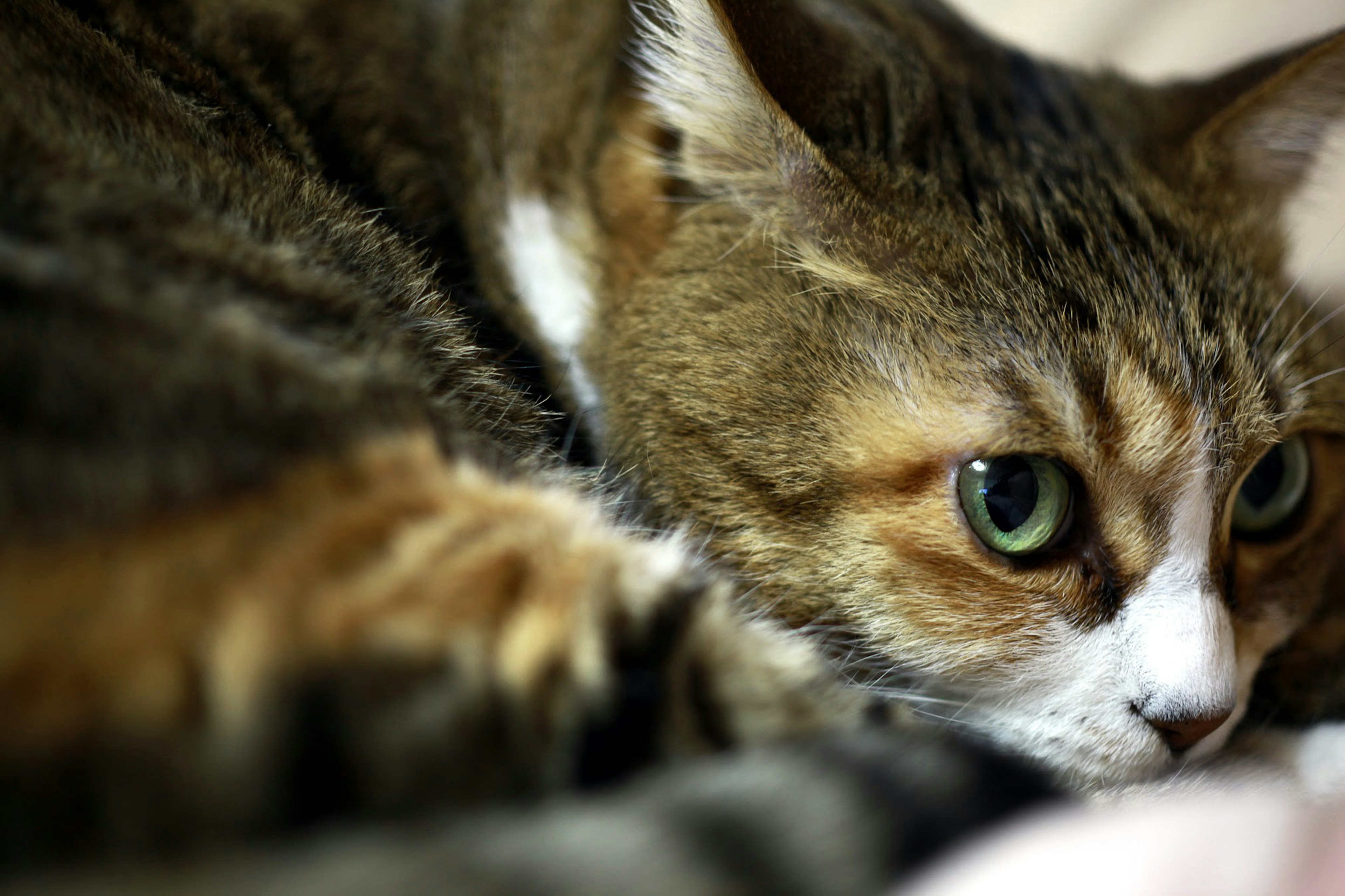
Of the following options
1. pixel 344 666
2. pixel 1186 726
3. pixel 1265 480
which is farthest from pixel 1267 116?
pixel 344 666

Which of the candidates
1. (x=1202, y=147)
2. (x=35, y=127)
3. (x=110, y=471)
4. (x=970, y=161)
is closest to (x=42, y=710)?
(x=110, y=471)

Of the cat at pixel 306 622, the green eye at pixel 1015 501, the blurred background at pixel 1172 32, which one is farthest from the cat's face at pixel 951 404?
the blurred background at pixel 1172 32

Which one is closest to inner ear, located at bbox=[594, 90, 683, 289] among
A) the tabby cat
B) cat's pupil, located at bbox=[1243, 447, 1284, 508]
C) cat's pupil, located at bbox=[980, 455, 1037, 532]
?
the tabby cat

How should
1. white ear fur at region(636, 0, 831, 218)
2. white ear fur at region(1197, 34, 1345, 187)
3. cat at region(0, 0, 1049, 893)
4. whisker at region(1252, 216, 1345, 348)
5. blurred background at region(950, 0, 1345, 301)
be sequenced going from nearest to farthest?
cat at region(0, 0, 1049, 893) < white ear fur at region(636, 0, 831, 218) < whisker at region(1252, 216, 1345, 348) < white ear fur at region(1197, 34, 1345, 187) < blurred background at region(950, 0, 1345, 301)

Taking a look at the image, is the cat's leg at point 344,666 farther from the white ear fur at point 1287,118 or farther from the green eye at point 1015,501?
the white ear fur at point 1287,118

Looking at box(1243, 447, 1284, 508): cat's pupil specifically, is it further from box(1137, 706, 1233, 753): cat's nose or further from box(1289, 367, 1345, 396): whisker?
box(1137, 706, 1233, 753): cat's nose

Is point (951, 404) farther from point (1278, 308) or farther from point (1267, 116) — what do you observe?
point (1267, 116)
